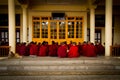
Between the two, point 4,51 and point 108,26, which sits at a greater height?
point 108,26

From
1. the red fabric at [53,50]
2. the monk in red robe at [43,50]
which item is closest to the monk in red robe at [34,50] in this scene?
the monk in red robe at [43,50]

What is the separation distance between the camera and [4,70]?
12.6 meters

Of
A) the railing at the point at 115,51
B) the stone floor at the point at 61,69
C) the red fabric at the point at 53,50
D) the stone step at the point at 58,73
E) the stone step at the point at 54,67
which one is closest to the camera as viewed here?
the stone floor at the point at 61,69

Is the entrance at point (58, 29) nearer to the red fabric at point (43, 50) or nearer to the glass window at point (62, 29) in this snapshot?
the glass window at point (62, 29)

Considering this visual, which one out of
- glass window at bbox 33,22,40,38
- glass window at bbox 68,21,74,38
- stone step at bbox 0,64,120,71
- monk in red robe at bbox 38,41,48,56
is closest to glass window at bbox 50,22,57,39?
glass window at bbox 33,22,40,38

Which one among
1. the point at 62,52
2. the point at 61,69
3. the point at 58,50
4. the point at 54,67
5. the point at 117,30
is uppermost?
the point at 117,30

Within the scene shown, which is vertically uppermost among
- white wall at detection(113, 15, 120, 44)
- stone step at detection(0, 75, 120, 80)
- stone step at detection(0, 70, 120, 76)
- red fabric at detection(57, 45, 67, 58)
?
white wall at detection(113, 15, 120, 44)

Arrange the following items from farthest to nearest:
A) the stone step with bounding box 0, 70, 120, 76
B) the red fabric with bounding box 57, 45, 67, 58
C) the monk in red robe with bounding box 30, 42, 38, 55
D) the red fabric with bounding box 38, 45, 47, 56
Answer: the monk in red robe with bounding box 30, 42, 38, 55 → the red fabric with bounding box 38, 45, 47, 56 → the red fabric with bounding box 57, 45, 67, 58 → the stone step with bounding box 0, 70, 120, 76

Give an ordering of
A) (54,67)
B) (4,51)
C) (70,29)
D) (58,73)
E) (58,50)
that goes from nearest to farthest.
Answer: (58,73), (54,67), (58,50), (4,51), (70,29)

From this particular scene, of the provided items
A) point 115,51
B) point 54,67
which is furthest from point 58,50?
point 115,51

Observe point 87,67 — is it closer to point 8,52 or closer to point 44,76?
point 44,76

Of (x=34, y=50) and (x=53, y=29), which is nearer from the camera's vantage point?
(x=34, y=50)

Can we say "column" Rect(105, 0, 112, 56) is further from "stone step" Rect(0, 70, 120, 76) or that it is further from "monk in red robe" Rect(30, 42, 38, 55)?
"monk in red robe" Rect(30, 42, 38, 55)

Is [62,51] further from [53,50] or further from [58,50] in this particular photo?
[53,50]
